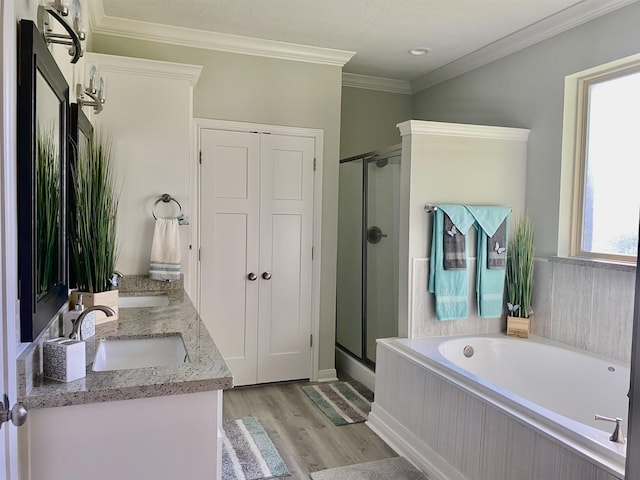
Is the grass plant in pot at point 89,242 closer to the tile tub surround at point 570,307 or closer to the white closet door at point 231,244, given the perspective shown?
the white closet door at point 231,244

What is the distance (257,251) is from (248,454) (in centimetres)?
146

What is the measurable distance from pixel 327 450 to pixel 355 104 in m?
2.91

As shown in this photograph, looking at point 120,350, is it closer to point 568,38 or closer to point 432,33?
point 432,33

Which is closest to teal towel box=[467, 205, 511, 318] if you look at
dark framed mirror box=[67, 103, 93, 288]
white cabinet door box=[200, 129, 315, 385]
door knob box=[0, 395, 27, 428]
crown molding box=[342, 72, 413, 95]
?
white cabinet door box=[200, 129, 315, 385]

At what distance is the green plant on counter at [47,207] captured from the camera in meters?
1.41

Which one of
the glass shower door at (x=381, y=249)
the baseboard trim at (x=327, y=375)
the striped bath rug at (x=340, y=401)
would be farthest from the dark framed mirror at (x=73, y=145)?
the baseboard trim at (x=327, y=375)

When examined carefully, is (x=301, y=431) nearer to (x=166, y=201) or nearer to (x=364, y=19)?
(x=166, y=201)

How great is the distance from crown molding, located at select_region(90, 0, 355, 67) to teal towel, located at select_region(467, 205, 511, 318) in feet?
5.23

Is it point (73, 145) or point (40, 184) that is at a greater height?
point (73, 145)

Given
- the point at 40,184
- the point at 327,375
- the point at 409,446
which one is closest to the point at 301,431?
the point at 409,446

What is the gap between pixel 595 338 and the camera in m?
2.78

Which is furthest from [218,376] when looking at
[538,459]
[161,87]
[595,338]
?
[595,338]

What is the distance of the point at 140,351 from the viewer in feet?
6.12

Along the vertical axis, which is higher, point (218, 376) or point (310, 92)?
point (310, 92)
